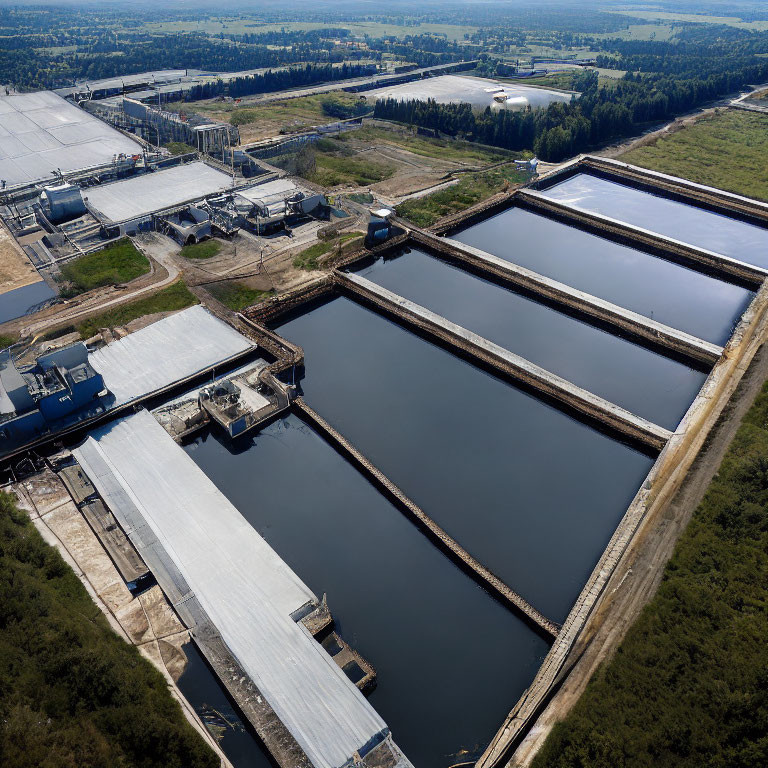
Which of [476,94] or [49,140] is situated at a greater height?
[49,140]

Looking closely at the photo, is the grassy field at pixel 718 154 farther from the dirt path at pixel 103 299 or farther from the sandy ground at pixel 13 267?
the sandy ground at pixel 13 267

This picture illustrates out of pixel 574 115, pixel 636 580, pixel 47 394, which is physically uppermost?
pixel 574 115

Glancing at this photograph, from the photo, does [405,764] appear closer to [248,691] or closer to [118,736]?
[248,691]

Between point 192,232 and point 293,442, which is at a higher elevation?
point 192,232

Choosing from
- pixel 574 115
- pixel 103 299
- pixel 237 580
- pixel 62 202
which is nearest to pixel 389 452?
pixel 237 580

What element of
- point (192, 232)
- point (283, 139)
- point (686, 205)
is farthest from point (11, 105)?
point (686, 205)

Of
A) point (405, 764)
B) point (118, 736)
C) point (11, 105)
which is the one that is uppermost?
point (11, 105)

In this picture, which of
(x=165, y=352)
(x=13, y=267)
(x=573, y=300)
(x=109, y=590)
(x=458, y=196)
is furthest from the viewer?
(x=458, y=196)

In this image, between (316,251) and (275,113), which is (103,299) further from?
(275,113)
